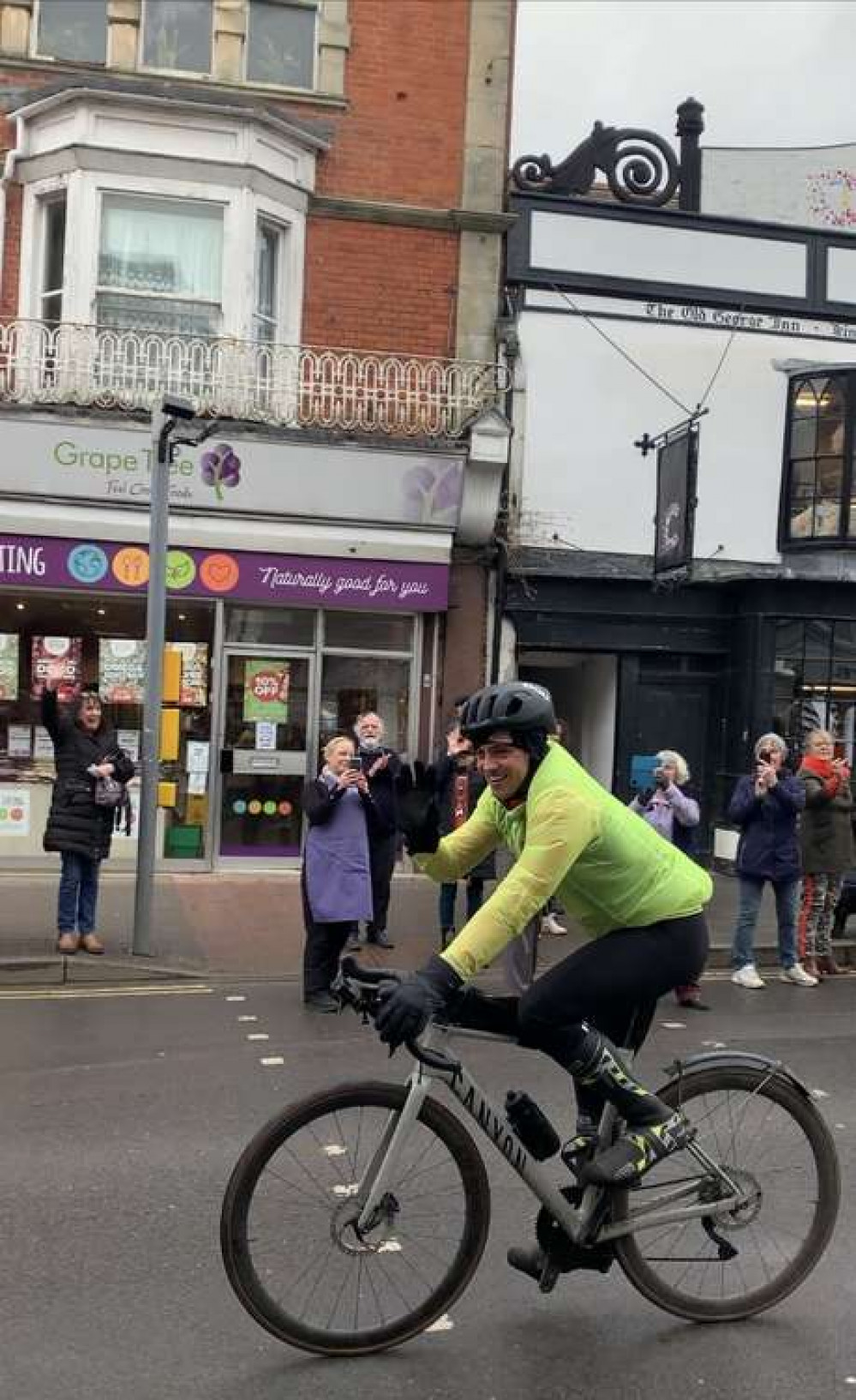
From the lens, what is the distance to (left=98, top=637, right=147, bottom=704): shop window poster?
473 inches

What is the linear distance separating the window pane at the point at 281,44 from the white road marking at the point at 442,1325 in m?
12.1

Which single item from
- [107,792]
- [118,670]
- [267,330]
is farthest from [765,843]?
[267,330]

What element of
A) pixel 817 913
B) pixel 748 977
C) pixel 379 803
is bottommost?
pixel 748 977

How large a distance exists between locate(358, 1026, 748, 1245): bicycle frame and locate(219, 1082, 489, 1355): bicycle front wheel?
21 mm

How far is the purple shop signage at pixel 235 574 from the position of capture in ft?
37.7

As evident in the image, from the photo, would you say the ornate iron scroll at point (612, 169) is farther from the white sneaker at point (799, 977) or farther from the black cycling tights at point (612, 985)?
the black cycling tights at point (612, 985)

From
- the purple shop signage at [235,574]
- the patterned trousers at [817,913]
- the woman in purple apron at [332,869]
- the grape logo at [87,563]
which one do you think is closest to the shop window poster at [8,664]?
the purple shop signage at [235,574]

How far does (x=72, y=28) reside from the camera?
12070mm

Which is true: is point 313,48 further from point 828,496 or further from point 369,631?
point 828,496

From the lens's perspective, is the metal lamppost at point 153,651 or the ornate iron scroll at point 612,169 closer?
the metal lamppost at point 153,651

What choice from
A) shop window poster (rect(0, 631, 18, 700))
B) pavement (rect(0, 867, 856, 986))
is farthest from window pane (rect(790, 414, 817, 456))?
shop window poster (rect(0, 631, 18, 700))

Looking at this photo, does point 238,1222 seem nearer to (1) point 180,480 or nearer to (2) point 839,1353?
(2) point 839,1353

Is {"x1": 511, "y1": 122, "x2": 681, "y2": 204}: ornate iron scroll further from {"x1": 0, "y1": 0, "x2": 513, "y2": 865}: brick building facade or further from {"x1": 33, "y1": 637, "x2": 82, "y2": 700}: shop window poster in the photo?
{"x1": 33, "y1": 637, "x2": 82, "y2": 700}: shop window poster

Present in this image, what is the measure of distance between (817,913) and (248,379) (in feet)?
23.6
